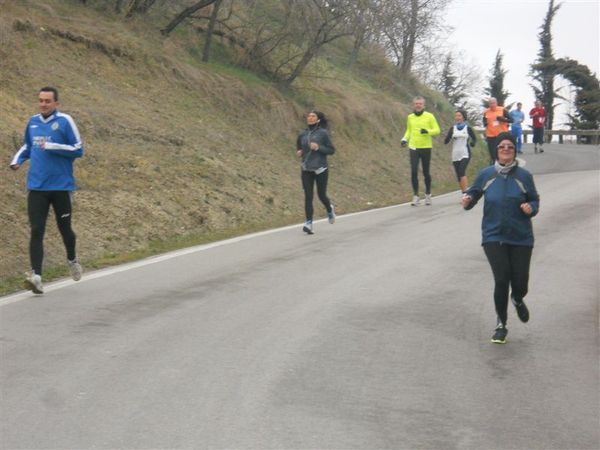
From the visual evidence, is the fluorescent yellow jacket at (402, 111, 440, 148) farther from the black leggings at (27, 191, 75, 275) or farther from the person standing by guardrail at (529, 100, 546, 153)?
the person standing by guardrail at (529, 100, 546, 153)

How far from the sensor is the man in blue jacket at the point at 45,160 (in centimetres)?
1067

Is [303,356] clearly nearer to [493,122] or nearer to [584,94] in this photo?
[493,122]

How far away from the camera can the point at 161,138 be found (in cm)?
1947

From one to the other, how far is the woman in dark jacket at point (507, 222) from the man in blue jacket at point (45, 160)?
166 inches

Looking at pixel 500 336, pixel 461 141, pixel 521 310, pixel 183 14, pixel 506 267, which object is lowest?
pixel 500 336

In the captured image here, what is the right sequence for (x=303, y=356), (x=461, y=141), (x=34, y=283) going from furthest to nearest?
(x=461, y=141) → (x=34, y=283) → (x=303, y=356)

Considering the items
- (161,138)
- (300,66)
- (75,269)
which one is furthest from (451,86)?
(75,269)

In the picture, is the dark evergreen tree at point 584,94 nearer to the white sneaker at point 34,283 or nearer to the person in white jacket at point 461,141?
the person in white jacket at point 461,141

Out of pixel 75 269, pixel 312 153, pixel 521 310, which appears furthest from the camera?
pixel 312 153

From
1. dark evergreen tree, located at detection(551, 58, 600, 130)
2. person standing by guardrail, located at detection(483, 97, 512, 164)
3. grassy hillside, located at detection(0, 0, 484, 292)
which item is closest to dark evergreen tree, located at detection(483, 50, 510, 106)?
dark evergreen tree, located at detection(551, 58, 600, 130)

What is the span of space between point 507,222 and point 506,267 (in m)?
0.38

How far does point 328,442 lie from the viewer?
6.20 metres

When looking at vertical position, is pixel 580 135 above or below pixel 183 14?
below

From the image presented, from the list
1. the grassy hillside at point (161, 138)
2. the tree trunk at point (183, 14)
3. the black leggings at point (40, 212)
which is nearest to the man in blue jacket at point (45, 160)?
the black leggings at point (40, 212)
